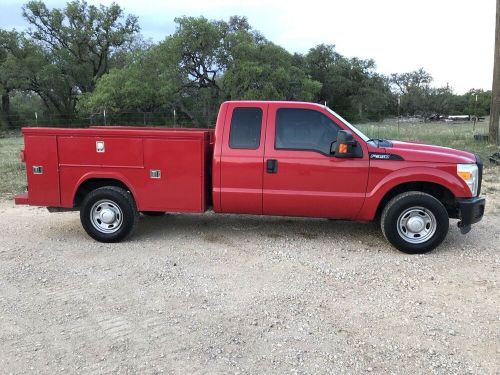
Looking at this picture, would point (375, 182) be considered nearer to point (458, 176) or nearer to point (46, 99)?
point (458, 176)

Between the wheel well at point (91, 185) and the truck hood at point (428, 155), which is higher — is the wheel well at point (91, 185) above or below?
below

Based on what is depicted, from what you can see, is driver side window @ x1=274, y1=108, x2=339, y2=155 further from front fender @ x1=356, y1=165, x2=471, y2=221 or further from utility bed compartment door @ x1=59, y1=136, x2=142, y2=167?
utility bed compartment door @ x1=59, y1=136, x2=142, y2=167

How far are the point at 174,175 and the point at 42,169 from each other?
5.77ft

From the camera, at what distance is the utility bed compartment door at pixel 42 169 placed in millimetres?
6348

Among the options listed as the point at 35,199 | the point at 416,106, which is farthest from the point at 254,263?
the point at 416,106

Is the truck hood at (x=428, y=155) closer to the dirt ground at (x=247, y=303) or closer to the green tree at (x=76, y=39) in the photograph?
the dirt ground at (x=247, y=303)

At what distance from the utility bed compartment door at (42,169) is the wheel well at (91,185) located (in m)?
0.26

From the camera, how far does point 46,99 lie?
50.8 metres

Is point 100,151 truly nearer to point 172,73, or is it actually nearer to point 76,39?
point 172,73

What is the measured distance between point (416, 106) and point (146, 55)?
46.6m

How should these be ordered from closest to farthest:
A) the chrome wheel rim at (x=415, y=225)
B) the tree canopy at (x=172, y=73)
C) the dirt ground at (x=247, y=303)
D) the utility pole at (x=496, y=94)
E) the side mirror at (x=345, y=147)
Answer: the dirt ground at (x=247, y=303)
the side mirror at (x=345, y=147)
the chrome wheel rim at (x=415, y=225)
the utility pole at (x=496, y=94)
the tree canopy at (x=172, y=73)

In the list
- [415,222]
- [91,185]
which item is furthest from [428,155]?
[91,185]

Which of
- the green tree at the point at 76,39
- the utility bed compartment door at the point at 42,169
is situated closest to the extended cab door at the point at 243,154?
the utility bed compartment door at the point at 42,169

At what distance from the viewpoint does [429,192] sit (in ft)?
20.6
